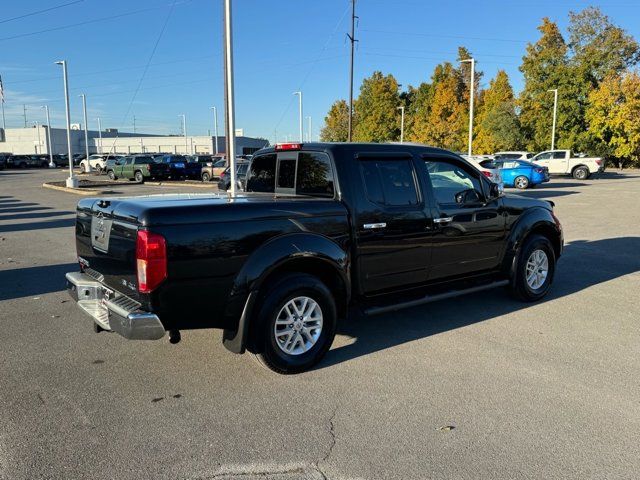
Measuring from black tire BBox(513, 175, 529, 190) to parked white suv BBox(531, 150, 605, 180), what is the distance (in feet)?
24.7

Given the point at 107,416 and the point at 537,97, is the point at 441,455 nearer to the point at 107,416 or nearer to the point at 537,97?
the point at 107,416

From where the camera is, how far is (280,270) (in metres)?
4.34

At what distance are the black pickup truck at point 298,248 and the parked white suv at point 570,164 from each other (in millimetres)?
30448

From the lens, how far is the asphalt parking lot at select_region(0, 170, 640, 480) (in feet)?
10.2

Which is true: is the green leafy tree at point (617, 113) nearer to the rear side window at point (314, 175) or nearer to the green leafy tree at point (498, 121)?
the green leafy tree at point (498, 121)

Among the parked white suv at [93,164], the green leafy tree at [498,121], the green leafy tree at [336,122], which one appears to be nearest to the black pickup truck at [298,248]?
the green leafy tree at [498,121]

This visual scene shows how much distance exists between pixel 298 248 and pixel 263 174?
185 centimetres

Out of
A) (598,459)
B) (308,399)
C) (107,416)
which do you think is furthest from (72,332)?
(598,459)

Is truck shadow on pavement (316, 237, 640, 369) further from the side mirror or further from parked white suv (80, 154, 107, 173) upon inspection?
parked white suv (80, 154, 107, 173)

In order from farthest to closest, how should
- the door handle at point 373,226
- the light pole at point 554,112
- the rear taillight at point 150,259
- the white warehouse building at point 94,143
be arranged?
1. the white warehouse building at point 94,143
2. the light pole at point 554,112
3. the door handle at point 373,226
4. the rear taillight at point 150,259

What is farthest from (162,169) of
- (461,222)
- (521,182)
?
(461,222)

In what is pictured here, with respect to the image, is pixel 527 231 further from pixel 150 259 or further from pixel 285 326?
pixel 150 259

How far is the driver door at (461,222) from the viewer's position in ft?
17.6

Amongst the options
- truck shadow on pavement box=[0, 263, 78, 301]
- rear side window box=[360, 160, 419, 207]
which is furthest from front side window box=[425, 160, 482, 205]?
truck shadow on pavement box=[0, 263, 78, 301]
